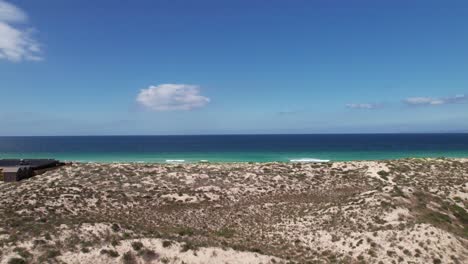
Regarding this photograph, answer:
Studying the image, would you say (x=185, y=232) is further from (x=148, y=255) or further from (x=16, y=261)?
(x=16, y=261)

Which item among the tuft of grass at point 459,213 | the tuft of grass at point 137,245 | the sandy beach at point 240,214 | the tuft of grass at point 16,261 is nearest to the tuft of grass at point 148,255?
the sandy beach at point 240,214

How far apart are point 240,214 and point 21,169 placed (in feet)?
95.2

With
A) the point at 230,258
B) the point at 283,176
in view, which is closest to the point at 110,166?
the point at 283,176

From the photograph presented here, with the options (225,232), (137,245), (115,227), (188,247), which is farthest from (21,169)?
(188,247)

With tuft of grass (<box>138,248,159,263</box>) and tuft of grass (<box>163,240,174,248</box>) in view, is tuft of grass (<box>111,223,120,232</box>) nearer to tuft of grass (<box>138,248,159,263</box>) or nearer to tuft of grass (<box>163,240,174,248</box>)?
tuft of grass (<box>138,248,159,263</box>)

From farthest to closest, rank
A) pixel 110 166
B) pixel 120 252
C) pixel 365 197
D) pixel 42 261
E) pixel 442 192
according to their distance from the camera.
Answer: pixel 110 166 → pixel 442 192 → pixel 365 197 → pixel 120 252 → pixel 42 261

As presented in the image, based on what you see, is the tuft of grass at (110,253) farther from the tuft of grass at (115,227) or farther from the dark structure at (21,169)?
the dark structure at (21,169)

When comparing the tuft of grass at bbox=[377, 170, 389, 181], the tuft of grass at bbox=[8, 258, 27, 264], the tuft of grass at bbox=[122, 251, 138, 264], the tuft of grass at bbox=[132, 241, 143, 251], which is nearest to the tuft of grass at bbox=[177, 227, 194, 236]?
the tuft of grass at bbox=[132, 241, 143, 251]

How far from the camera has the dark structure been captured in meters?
40.7

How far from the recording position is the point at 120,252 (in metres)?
21.4

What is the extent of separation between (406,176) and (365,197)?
1366cm

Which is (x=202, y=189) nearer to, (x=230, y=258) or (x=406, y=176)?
(x=230, y=258)

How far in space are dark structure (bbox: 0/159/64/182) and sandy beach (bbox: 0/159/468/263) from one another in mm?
2315

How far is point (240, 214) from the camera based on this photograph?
3416 cm
